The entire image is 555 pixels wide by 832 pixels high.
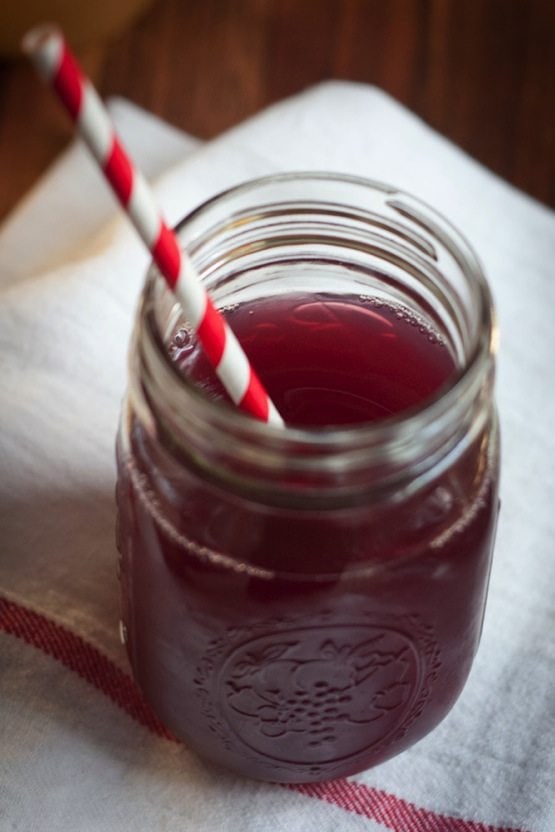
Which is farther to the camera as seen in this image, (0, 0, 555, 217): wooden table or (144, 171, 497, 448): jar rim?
(0, 0, 555, 217): wooden table

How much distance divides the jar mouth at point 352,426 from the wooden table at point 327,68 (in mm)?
592

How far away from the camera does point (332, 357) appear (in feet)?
2.27

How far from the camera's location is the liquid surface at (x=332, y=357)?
0.68 m

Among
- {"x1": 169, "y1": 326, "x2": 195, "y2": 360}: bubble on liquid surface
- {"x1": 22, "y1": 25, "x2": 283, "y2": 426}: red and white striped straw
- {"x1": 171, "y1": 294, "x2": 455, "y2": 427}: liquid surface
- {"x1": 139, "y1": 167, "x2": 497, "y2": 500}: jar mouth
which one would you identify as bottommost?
{"x1": 171, "y1": 294, "x2": 455, "y2": 427}: liquid surface

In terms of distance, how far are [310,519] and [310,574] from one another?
0.03 meters

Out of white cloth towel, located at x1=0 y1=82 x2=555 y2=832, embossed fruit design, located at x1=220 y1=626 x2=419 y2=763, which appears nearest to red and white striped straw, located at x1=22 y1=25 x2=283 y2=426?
embossed fruit design, located at x1=220 y1=626 x2=419 y2=763

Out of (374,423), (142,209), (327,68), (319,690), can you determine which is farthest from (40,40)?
(327,68)

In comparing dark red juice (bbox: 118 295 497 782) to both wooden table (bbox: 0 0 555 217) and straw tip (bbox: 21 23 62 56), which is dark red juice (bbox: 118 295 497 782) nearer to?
straw tip (bbox: 21 23 62 56)

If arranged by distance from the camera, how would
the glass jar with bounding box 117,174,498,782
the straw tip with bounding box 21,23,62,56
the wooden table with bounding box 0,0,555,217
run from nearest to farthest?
the straw tip with bounding box 21,23,62,56, the glass jar with bounding box 117,174,498,782, the wooden table with bounding box 0,0,555,217

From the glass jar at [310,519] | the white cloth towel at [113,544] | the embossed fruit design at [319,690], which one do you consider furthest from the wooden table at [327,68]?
the embossed fruit design at [319,690]

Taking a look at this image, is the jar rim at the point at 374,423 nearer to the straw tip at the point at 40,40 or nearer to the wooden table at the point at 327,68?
the straw tip at the point at 40,40

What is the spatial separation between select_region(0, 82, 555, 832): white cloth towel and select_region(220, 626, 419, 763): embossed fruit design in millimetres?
91

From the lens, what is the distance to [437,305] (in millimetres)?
695

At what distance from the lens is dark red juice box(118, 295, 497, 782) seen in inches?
23.4
